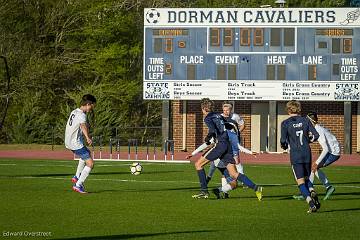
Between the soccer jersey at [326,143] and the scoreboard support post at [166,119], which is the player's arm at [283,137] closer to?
the soccer jersey at [326,143]

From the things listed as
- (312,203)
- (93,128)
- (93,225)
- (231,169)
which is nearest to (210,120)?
(231,169)

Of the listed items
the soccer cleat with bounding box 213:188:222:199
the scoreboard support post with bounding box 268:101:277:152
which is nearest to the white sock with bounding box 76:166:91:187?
the soccer cleat with bounding box 213:188:222:199

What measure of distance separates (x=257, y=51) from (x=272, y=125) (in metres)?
4.79

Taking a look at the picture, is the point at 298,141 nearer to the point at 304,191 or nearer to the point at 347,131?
the point at 304,191

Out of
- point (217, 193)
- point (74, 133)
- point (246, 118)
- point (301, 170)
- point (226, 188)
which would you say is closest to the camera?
point (301, 170)

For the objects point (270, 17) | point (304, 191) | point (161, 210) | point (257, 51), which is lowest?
point (161, 210)

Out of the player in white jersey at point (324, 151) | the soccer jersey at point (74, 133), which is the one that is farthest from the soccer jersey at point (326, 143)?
the soccer jersey at point (74, 133)

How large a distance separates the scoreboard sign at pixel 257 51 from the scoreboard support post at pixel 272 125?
1.59m

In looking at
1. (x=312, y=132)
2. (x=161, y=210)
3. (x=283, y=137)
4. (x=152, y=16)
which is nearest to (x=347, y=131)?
(x=152, y=16)

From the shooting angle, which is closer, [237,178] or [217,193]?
[237,178]

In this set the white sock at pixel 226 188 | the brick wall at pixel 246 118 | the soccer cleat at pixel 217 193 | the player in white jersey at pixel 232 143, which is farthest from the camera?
the brick wall at pixel 246 118

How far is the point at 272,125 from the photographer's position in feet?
154

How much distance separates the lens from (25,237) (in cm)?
1355

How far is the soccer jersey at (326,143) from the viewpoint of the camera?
2072 cm
